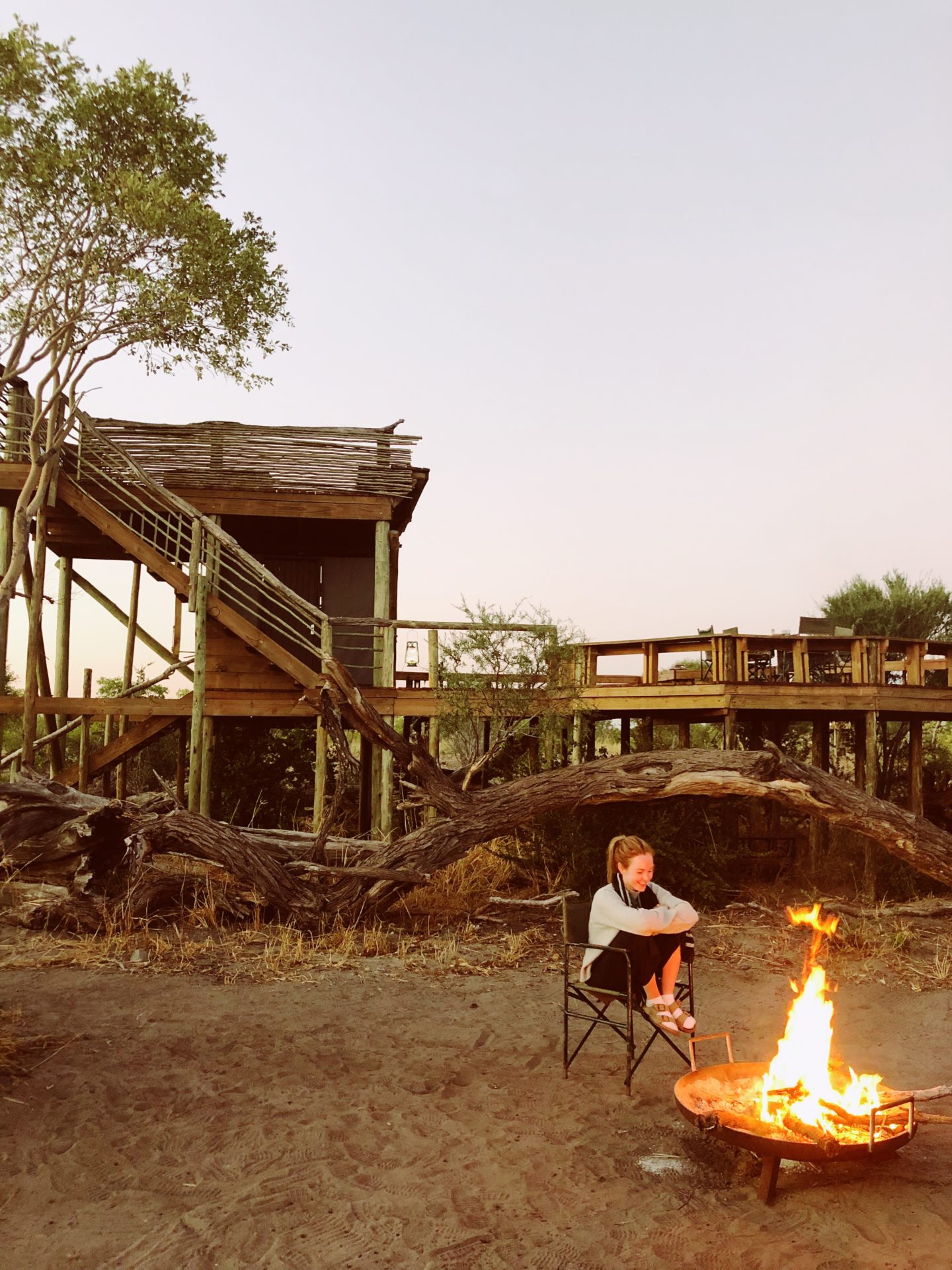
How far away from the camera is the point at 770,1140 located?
3.51 metres

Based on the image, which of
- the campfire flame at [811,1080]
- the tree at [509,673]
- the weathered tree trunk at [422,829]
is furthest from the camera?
the tree at [509,673]

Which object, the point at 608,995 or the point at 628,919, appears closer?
the point at 628,919

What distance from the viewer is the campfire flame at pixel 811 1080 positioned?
3.79m

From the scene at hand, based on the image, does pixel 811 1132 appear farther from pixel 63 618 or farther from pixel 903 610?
pixel 903 610

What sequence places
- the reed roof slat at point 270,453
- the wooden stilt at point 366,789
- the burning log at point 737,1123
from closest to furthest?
the burning log at point 737,1123 < the reed roof slat at point 270,453 < the wooden stilt at point 366,789

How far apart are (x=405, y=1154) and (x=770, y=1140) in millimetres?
1724

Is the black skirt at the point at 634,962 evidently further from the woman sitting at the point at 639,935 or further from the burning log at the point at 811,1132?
the burning log at the point at 811,1132

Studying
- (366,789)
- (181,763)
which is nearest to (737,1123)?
(366,789)

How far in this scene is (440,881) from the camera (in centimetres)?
1114

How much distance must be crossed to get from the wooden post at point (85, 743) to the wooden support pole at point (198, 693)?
1431 millimetres

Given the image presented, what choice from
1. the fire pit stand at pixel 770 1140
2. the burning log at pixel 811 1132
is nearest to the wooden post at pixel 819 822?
the fire pit stand at pixel 770 1140

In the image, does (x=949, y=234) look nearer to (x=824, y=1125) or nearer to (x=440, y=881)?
(x=440, y=881)

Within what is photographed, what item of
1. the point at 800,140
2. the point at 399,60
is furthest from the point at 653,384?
the point at 399,60

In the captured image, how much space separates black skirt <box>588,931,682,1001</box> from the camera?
16.5ft
